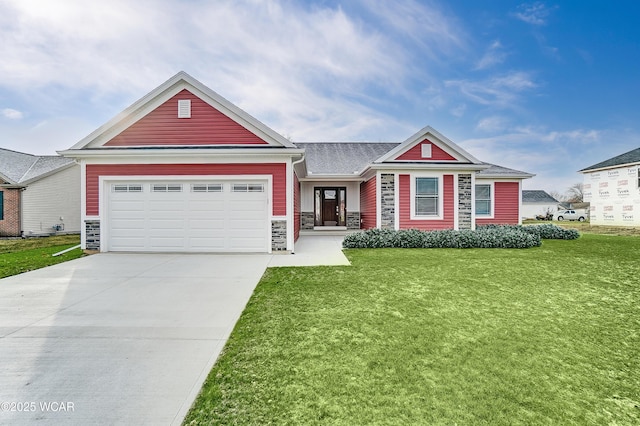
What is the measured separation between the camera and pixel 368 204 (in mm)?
14086

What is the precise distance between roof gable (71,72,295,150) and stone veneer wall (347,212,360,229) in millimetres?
7863

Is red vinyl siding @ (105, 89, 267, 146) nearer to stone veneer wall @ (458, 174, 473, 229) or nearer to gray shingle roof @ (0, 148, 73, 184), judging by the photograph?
stone veneer wall @ (458, 174, 473, 229)

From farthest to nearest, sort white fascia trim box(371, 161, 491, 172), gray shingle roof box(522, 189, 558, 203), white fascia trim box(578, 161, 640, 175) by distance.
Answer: gray shingle roof box(522, 189, 558, 203), white fascia trim box(578, 161, 640, 175), white fascia trim box(371, 161, 491, 172)

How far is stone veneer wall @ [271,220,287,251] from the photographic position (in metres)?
9.20

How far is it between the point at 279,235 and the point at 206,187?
9.48 ft

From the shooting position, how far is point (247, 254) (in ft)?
29.7

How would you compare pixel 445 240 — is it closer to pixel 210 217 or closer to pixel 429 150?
pixel 429 150

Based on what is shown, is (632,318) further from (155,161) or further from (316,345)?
(155,161)

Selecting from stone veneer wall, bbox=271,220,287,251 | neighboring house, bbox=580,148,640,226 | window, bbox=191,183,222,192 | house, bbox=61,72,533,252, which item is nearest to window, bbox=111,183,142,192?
house, bbox=61,72,533,252

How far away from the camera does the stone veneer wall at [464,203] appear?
12.5 metres

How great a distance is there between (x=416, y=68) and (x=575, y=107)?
12147 mm

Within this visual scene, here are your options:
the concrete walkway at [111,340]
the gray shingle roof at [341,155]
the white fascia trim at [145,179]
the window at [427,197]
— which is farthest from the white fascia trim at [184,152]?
the window at [427,197]

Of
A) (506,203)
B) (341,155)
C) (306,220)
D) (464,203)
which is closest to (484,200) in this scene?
(506,203)

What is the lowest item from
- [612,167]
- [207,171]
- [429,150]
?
[207,171]
